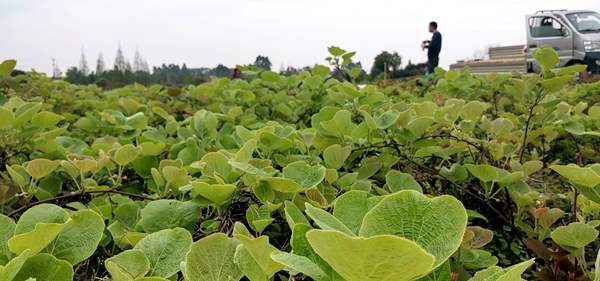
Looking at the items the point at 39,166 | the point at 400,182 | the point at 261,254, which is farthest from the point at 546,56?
the point at 39,166

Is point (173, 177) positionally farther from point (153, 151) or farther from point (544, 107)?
point (544, 107)

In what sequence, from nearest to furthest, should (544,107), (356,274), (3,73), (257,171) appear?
(356,274), (257,171), (544,107), (3,73)

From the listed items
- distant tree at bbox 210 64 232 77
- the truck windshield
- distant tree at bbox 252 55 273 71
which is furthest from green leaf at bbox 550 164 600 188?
the truck windshield

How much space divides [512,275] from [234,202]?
0.50m

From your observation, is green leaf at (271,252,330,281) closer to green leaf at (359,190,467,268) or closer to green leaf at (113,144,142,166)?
green leaf at (359,190,467,268)

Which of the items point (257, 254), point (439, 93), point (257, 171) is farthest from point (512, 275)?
point (439, 93)

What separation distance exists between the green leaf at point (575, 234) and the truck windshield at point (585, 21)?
12.0m

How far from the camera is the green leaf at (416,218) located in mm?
365

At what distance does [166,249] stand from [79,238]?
0.09 m

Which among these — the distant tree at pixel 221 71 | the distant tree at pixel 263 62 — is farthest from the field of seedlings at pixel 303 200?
the distant tree at pixel 221 71

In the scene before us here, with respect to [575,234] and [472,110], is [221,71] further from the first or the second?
[575,234]

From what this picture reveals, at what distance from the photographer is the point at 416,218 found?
14.6 inches

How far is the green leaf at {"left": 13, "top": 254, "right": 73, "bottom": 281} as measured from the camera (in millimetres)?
467

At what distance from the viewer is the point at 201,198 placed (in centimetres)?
70
